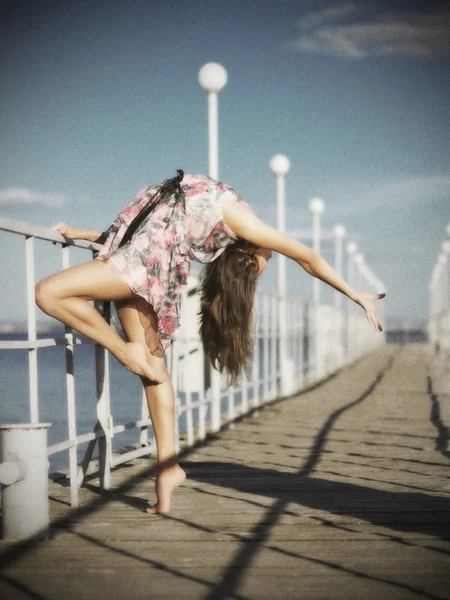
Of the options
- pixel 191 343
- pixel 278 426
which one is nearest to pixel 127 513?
pixel 191 343

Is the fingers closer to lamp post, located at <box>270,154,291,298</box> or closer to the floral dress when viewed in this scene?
the floral dress

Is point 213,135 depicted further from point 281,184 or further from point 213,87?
point 281,184

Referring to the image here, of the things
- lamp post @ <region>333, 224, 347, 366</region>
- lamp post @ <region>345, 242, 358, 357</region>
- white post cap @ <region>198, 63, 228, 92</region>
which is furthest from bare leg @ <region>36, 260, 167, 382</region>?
lamp post @ <region>345, 242, 358, 357</region>

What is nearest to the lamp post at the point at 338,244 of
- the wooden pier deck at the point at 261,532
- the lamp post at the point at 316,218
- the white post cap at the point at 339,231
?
the white post cap at the point at 339,231

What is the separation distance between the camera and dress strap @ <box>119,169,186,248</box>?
125 inches

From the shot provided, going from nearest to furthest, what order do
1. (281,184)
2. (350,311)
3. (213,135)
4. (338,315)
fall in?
(213,135) < (281,184) < (338,315) < (350,311)

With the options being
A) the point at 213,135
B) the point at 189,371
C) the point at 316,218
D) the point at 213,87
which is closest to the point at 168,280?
the point at 189,371

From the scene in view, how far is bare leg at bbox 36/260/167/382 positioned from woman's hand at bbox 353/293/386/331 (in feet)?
2.61

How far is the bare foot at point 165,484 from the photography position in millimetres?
3258

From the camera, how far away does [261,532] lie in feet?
9.75

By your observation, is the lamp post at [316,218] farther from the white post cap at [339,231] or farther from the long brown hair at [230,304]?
the long brown hair at [230,304]

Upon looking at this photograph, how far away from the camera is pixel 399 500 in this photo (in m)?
3.59

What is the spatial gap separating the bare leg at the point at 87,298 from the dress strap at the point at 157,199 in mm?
221

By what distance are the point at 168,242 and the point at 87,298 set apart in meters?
0.36
